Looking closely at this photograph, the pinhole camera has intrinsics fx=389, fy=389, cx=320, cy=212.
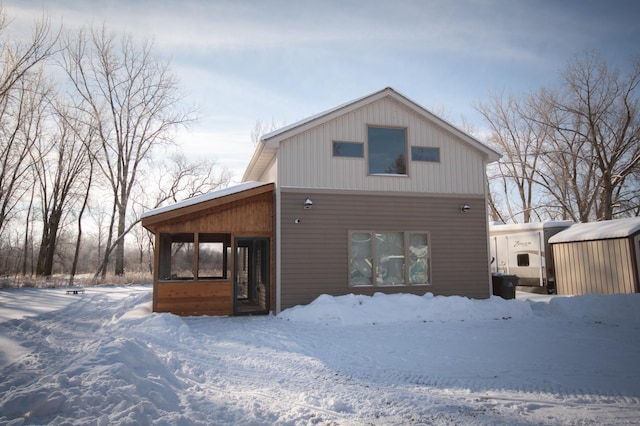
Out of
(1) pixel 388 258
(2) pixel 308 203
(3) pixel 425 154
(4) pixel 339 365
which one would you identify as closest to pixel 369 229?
(1) pixel 388 258

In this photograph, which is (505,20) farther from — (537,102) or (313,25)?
(537,102)

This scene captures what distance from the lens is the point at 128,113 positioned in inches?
933

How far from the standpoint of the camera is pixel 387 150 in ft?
36.0

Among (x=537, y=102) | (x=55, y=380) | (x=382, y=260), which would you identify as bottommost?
(x=55, y=380)

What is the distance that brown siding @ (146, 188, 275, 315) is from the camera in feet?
31.3

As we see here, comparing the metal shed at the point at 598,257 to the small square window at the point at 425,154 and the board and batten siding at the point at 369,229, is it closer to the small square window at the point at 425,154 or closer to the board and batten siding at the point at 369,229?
the board and batten siding at the point at 369,229

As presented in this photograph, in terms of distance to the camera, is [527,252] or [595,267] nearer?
[595,267]

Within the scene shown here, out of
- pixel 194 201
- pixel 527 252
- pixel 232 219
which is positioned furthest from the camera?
pixel 527 252

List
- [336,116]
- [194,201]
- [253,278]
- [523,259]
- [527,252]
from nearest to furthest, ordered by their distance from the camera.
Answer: [194,201], [336,116], [253,278], [527,252], [523,259]

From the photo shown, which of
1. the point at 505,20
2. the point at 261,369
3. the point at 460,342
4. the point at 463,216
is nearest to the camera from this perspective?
the point at 261,369

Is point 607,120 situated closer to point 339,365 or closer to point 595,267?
point 595,267

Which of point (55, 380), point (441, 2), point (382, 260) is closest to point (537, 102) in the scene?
point (441, 2)

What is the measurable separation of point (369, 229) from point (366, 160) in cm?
191

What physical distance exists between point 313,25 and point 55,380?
9052mm
